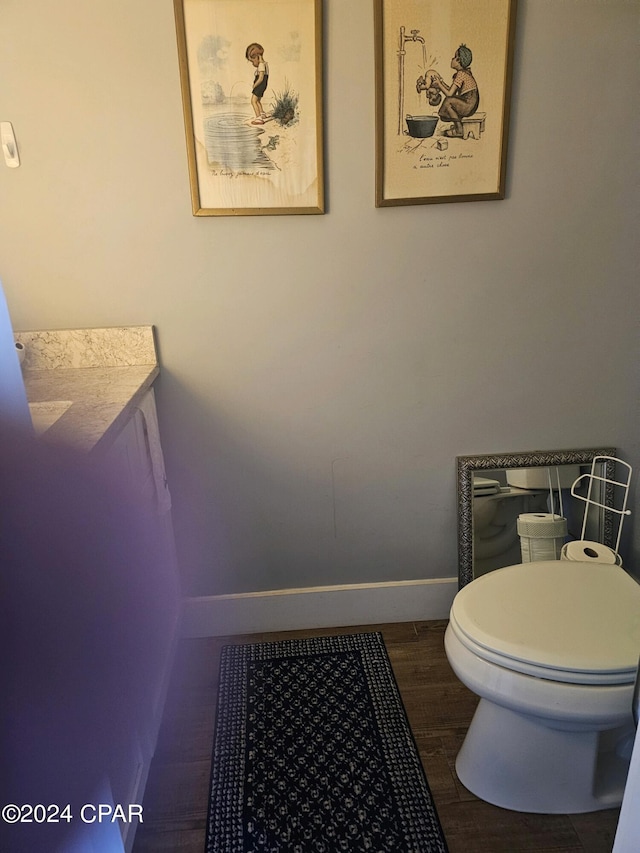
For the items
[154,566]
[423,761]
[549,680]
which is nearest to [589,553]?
[549,680]

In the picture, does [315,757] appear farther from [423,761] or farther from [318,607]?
[318,607]

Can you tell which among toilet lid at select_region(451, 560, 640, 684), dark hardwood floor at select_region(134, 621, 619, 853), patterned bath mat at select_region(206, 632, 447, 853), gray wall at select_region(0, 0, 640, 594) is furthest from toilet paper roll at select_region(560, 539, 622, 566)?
patterned bath mat at select_region(206, 632, 447, 853)

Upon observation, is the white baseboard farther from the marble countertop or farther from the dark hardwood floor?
the marble countertop

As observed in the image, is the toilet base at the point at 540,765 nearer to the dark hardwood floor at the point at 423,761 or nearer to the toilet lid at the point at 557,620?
the dark hardwood floor at the point at 423,761

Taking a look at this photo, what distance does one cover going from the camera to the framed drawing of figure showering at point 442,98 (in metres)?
1.45

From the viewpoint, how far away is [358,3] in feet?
4.73

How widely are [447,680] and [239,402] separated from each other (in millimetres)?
1033

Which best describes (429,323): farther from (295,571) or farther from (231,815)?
(231,815)

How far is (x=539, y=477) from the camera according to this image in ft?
6.06

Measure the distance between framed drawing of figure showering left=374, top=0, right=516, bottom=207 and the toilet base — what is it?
51.8 inches

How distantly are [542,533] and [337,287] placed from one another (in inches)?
39.9

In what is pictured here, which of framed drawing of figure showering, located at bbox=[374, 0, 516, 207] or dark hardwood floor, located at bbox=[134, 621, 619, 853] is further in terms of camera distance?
framed drawing of figure showering, located at bbox=[374, 0, 516, 207]

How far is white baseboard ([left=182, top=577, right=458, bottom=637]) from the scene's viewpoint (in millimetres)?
1933

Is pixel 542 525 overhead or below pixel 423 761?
overhead
